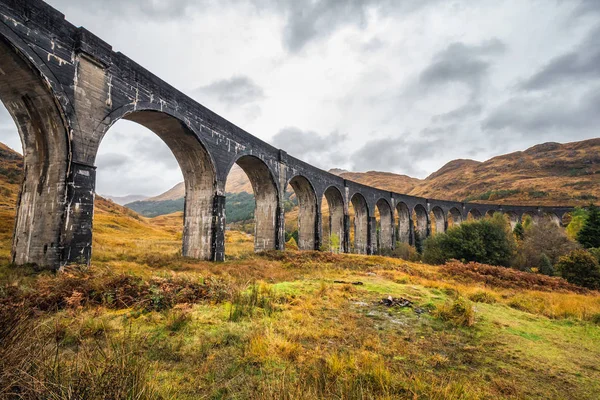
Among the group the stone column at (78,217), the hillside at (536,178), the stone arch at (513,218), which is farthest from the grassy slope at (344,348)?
the hillside at (536,178)

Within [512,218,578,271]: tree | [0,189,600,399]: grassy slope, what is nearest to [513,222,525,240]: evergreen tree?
[512,218,578,271]: tree

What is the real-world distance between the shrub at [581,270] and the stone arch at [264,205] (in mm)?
19142

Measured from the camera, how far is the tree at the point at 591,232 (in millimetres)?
26219

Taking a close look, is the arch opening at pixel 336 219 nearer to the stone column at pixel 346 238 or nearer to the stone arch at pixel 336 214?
the stone arch at pixel 336 214

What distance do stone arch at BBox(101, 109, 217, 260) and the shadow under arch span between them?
171 inches

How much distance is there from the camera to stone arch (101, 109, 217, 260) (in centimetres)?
1344

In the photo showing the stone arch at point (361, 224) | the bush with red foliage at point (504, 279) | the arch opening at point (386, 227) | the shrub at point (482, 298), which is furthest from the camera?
the arch opening at point (386, 227)

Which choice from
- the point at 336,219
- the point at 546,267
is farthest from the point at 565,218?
the point at 336,219

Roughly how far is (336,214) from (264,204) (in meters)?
9.97

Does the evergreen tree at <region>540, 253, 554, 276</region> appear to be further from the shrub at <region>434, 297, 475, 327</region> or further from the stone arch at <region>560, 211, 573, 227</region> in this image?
the stone arch at <region>560, 211, 573, 227</region>

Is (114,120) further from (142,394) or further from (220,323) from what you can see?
(142,394)

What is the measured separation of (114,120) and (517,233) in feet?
137

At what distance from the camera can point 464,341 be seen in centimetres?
468

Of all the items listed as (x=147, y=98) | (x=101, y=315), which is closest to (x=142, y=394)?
(x=101, y=315)
